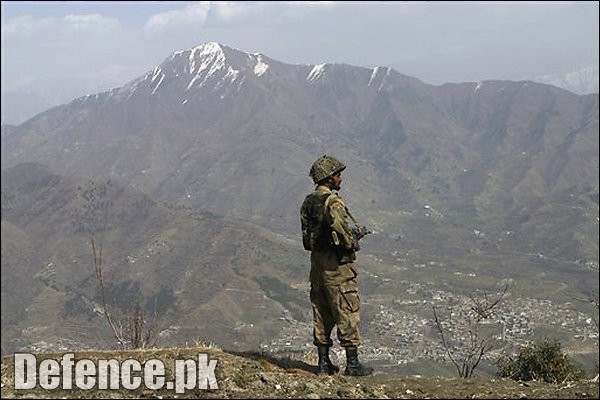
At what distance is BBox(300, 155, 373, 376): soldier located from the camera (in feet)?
35.0

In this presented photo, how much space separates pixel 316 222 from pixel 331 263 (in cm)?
79

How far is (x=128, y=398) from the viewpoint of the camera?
837cm

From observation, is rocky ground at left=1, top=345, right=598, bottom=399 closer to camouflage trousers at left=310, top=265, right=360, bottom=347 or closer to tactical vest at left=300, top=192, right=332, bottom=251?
camouflage trousers at left=310, top=265, right=360, bottom=347

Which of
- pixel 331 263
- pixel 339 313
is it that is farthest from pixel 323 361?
pixel 331 263

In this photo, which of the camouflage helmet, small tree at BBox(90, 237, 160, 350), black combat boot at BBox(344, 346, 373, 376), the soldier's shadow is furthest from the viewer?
small tree at BBox(90, 237, 160, 350)

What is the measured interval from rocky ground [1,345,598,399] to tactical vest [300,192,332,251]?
7.58 feet

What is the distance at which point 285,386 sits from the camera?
902 centimetres

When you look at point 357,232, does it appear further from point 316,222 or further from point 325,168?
point 325,168

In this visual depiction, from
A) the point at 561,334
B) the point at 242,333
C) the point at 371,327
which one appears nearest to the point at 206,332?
the point at 242,333

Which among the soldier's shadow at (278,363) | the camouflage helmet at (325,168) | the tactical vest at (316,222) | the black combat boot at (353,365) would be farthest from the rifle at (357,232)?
the soldier's shadow at (278,363)

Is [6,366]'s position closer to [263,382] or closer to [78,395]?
[78,395]

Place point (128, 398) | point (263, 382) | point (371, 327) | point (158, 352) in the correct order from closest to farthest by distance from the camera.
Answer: point (128, 398), point (263, 382), point (158, 352), point (371, 327)

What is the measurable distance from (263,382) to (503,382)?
4125mm
